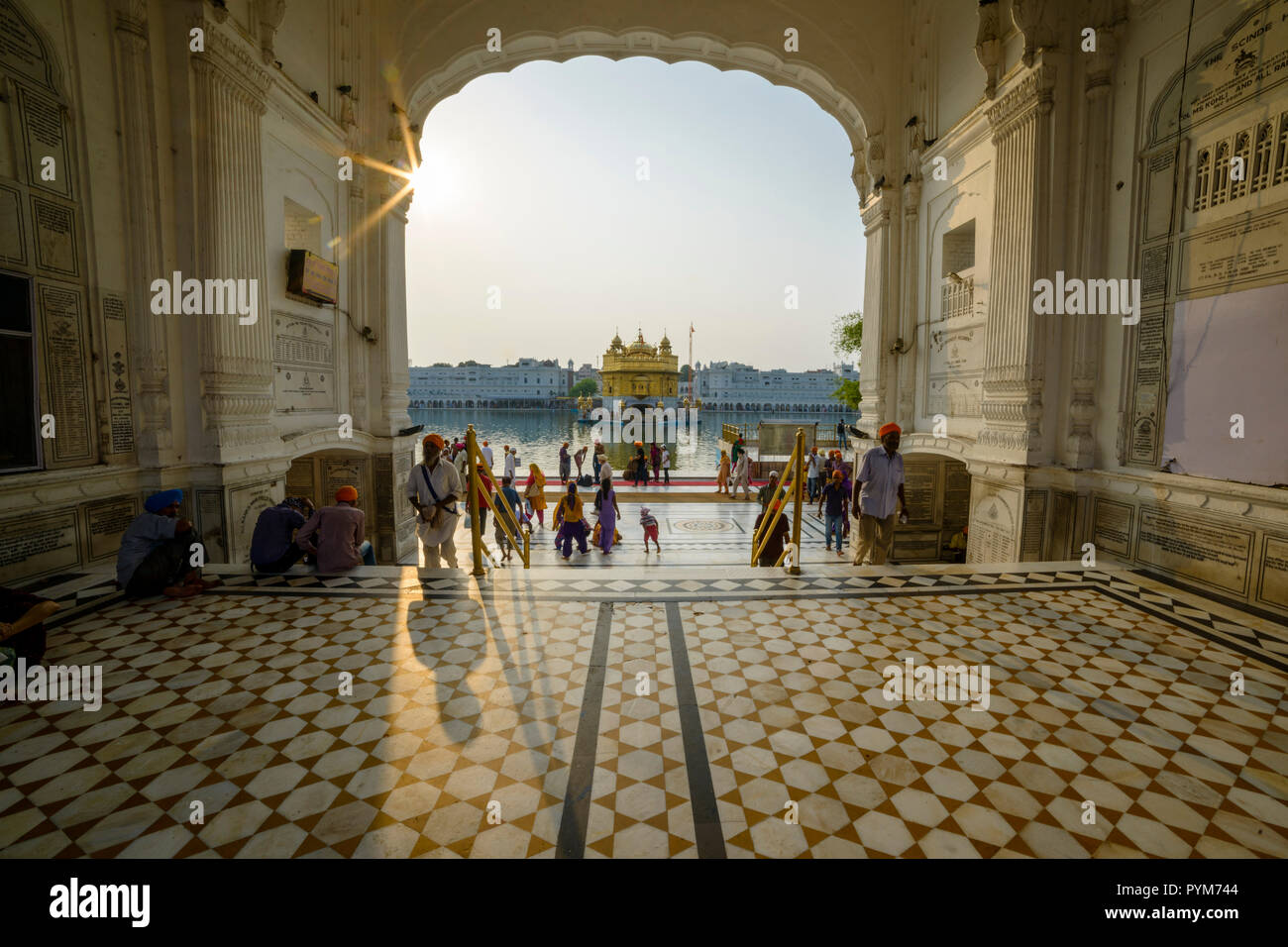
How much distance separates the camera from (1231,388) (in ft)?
13.0

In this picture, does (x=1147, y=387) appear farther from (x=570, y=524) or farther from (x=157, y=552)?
(x=157, y=552)

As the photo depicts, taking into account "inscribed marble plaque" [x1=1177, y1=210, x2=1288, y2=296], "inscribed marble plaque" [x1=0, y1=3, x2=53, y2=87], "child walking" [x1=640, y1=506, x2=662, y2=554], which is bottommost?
"child walking" [x1=640, y1=506, x2=662, y2=554]

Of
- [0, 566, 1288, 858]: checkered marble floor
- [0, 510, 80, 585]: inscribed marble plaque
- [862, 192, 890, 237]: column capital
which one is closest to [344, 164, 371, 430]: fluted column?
[0, 510, 80, 585]: inscribed marble plaque

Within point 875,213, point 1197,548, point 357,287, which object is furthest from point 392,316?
point 1197,548

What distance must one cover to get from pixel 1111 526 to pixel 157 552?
7111 mm

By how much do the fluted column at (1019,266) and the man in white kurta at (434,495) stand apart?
5066mm

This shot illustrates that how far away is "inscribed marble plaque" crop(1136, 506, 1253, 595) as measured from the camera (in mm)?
3873

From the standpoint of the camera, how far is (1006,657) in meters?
3.18

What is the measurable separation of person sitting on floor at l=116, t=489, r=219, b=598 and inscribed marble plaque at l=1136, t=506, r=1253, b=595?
271 inches

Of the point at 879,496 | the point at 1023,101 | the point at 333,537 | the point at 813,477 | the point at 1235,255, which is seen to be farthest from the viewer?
the point at 813,477

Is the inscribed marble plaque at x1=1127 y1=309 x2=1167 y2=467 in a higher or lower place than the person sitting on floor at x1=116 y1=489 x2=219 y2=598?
higher

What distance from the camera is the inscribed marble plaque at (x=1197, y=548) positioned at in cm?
387

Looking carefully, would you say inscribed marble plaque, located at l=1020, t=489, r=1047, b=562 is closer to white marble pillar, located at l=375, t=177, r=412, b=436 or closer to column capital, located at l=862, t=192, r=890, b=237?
column capital, located at l=862, t=192, r=890, b=237

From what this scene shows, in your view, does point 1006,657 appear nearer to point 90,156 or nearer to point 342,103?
point 90,156
